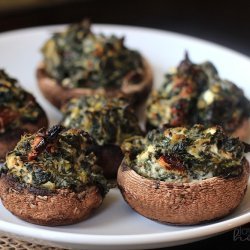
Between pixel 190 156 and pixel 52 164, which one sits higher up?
pixel 190 156

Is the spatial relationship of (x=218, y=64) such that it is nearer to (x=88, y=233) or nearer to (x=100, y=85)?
(x=100, y=85)

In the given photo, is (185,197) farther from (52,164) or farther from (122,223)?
(52,164)

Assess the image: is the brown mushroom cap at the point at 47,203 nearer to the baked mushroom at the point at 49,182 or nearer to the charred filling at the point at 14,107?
the baked mushroom at the point at 49,182

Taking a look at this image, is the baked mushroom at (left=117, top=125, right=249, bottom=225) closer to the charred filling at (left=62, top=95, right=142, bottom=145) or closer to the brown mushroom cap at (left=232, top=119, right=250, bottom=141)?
the charred filling at (left=62, top=95, right=142, bottom=145)

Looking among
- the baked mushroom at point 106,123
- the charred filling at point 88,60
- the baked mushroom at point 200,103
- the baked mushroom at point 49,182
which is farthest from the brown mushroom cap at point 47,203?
the charred filling at point 88,60

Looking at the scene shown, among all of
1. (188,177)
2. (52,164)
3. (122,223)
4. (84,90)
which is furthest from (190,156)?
(84,90)

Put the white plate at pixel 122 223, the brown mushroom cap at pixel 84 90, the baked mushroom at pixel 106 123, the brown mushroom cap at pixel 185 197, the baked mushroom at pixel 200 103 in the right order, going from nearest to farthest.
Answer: the white plate at pixel 122 223 → the brown mushroom cap at pixel 185 197 → the baked mushroom at pixel 106 123 → the baked mushroom at pixel 200 103 → the brown mushroom cap at pixel 84 90
